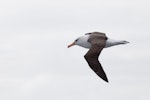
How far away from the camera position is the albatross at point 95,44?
33.8 metres

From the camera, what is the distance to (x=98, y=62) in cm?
3444

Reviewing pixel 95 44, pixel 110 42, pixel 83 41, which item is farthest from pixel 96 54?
pixel 83 41

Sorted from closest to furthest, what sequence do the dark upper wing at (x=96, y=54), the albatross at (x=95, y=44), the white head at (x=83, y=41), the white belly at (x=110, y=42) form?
the dark upper wing at (x=96, y=54), the albatross at (x=95, y=44), the white belly at (x=110, y=42), the white head at (x=83, y=41)

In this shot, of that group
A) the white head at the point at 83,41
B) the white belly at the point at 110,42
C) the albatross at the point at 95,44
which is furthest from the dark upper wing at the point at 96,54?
the white head at the point at 83,41

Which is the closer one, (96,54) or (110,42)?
(96,54)

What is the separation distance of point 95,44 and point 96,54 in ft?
6.62

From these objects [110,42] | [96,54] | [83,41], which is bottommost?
[96,54]

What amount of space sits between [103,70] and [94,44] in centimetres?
407

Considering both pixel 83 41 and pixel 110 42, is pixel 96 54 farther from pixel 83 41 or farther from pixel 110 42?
pixel 83 41

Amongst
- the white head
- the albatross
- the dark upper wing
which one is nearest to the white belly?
the albatross

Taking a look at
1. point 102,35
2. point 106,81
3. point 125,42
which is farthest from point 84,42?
point 106,81

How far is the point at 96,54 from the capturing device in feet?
116

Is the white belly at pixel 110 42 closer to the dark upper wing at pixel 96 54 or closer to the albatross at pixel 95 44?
the albatross at pixel 95 44

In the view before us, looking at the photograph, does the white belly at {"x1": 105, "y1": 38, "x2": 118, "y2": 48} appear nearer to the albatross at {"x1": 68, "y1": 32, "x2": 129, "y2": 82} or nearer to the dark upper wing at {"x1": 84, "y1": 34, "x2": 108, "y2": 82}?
the albatross at {"x1": 68, "y1": 32, "x2": 129, "y2": 82}
